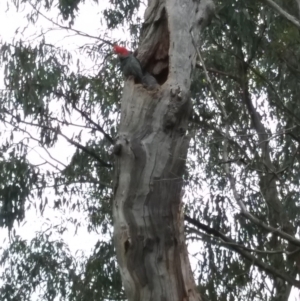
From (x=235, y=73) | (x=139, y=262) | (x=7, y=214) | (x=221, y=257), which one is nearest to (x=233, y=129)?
(x=235, y=73)

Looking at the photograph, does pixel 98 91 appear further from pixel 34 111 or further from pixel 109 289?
pixel 109 289

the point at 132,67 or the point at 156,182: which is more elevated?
the point at 132,67

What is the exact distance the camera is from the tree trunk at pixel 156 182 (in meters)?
3.40

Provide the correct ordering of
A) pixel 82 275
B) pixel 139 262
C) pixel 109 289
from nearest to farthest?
1. pixel 139 262
2. pixel 109 289
3. pixel 82 275

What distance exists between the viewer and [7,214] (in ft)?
20.5

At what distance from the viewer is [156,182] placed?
3572 mm

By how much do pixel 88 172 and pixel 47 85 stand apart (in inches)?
35.8

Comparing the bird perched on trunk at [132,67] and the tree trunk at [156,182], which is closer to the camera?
→ the tree trunk at [156,182]

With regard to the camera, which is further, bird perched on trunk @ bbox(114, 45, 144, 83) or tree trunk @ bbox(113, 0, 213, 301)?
bird perched on trunk @ bbox(114, 45, 144, 83)

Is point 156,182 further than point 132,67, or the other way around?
point 132,67

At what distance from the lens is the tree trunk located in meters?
3.40

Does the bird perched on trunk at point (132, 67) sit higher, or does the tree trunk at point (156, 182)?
the bird perched on trunk at point (132, 67)

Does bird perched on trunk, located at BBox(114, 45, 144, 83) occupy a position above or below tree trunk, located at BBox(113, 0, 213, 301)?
above

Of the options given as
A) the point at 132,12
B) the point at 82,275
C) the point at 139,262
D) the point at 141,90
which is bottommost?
the point at 139,262
